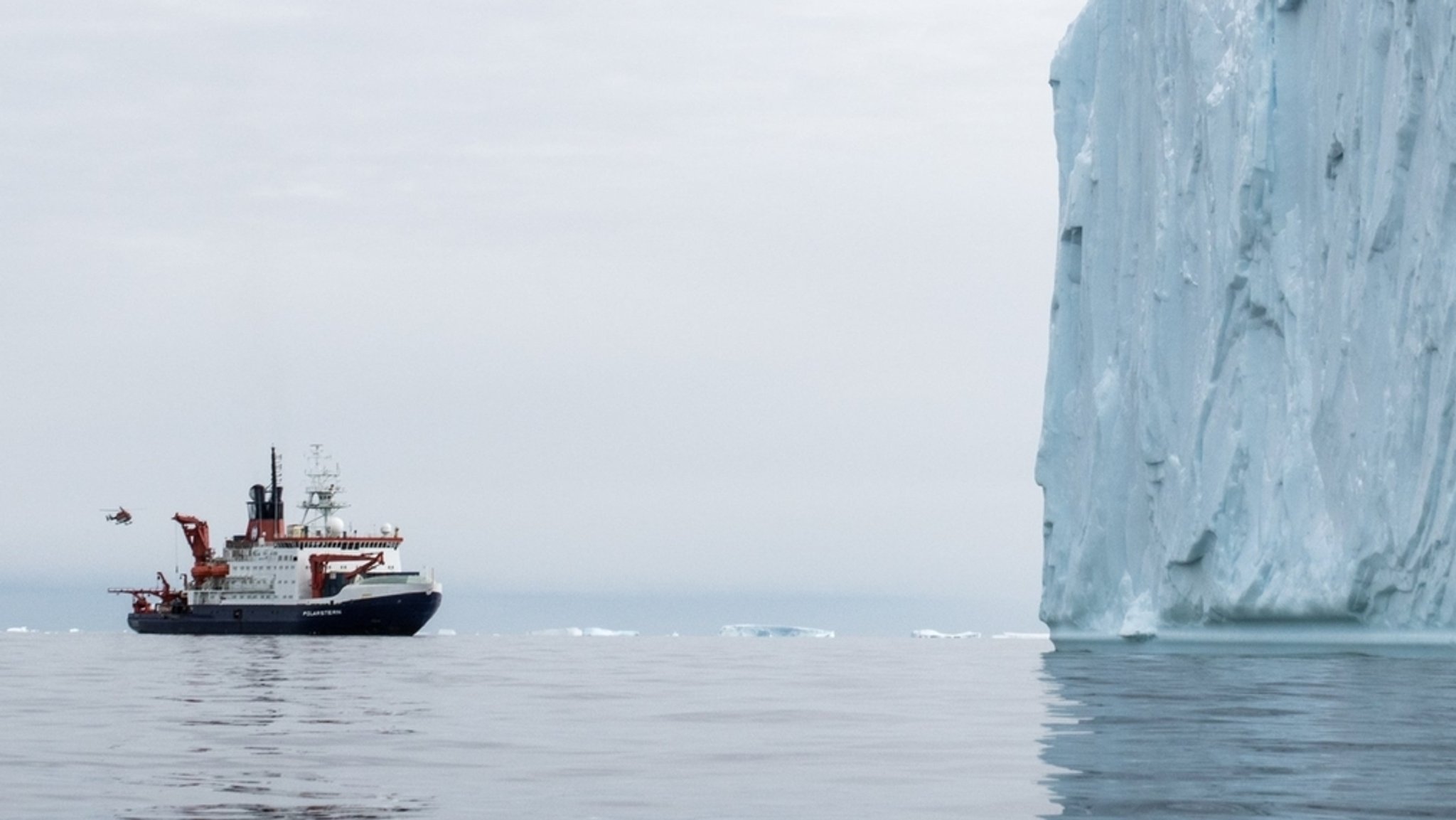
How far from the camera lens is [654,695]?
21.6 m

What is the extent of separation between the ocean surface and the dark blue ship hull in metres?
36.2

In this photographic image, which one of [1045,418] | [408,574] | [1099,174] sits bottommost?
[408,574]

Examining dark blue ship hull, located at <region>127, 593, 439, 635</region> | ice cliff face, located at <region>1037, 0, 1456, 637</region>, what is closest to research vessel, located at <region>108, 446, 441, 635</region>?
dark blue ship hull, located at <region>127, 593, 439, 635</region>

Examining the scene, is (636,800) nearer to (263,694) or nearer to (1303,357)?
(263,694)

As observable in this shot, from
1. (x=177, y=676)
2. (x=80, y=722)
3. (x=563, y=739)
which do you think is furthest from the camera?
(x=177, y=676)

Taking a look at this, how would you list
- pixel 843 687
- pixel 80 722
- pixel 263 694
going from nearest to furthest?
pixel 80 722, pixel 263 694, pixel 843 687

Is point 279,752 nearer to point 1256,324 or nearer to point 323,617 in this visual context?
point 1256,324

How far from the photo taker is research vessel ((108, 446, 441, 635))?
63.0 metres

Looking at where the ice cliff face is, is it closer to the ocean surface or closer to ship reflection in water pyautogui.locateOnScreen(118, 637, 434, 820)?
the ocean surface

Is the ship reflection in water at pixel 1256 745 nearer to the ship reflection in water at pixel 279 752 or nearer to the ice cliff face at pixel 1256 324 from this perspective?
the ship reflection in water at pixel 279 752

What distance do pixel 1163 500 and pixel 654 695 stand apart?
15.7 metres

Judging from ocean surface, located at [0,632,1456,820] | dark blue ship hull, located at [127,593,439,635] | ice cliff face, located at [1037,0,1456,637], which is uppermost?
ice cliff face, located at [1037,0,1456,637]

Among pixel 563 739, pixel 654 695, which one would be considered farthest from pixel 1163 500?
pixel 563 739

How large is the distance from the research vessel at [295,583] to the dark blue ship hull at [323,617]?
3 centimetres
